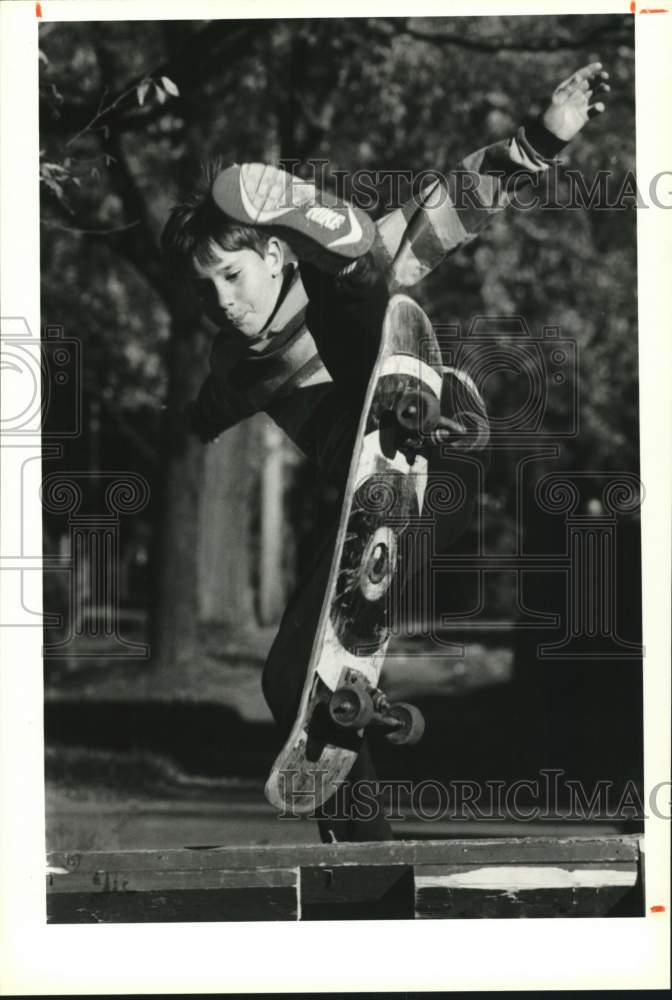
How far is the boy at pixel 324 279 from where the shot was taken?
16.3 ft

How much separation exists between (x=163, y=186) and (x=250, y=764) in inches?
99.5

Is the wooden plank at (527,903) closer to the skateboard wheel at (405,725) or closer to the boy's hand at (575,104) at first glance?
the skateboard wheel at (405,725)

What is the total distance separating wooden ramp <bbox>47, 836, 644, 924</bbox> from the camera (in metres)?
4.74

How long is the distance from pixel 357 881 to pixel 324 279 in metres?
2.02

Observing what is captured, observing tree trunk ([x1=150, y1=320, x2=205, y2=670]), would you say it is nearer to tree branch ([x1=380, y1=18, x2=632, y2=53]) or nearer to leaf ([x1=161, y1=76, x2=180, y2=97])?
leaf ([x1=161, y1=76, x2=180, y2=97])

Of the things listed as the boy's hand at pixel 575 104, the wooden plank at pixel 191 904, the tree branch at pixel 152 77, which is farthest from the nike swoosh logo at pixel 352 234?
the wooden plank at pixel 191 904

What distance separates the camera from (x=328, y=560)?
5000mm

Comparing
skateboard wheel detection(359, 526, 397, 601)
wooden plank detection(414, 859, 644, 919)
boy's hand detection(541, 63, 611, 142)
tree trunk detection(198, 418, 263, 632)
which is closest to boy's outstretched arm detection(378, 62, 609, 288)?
boy's hand detection(541, 63, 611, 142)

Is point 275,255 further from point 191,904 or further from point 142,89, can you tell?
point 191,904

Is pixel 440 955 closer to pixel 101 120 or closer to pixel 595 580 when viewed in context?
pixel 595 580

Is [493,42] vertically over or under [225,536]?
over

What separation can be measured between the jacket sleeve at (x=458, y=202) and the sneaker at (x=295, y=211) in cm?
11

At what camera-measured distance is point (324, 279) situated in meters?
5.06

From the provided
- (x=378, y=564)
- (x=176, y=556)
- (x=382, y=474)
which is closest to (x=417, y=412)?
(x=382, y=474)
